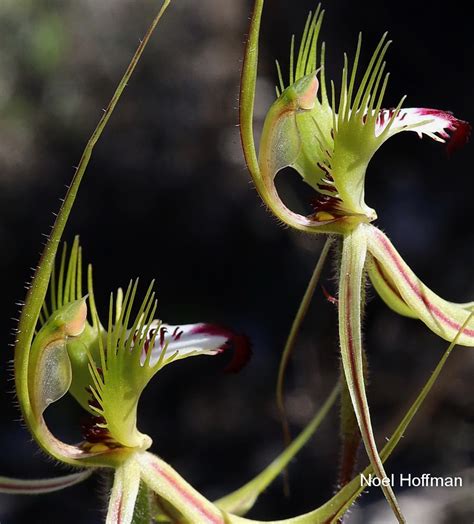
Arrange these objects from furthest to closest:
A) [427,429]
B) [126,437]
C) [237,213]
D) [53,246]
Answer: [237,213], [427,429], [126,437], [53,246]

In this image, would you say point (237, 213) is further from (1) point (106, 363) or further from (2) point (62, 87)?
(1) point (106, 363)

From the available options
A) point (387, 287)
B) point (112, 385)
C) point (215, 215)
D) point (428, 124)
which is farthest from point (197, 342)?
point (215, 215)

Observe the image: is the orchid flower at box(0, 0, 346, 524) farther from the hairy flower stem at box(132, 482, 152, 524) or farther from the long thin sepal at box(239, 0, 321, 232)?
the long thin sepal at box(239, 0, 321, 232)

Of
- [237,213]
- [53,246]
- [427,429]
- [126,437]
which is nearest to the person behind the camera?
[53,246]

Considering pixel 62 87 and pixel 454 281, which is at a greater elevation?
A: pixel 62 87

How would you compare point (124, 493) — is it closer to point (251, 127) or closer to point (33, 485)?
point (33, 485)

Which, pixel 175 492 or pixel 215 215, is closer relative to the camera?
pixel 175 492

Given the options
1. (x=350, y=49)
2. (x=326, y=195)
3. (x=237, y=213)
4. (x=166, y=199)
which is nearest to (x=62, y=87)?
(x=166, y=199)
